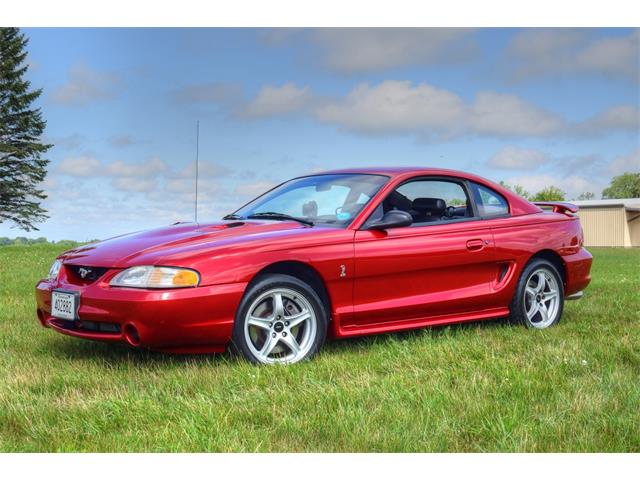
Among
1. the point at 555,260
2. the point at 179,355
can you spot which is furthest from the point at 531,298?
the point at 179,355

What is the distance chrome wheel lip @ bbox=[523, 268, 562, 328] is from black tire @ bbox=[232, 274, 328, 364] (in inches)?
101

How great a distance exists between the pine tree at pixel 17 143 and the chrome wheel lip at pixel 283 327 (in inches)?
1590

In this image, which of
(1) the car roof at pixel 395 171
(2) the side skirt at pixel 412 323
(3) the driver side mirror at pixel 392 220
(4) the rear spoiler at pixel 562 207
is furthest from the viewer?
(4) the rear spoiler at pixel 562 207

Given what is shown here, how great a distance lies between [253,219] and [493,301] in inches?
93.3

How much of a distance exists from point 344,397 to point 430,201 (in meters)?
3.08

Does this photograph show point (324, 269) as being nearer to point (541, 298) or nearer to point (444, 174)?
point (444, 174)

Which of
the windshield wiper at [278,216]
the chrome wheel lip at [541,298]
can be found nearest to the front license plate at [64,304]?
the windshield wiper at [278,216]

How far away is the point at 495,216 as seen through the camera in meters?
7.69

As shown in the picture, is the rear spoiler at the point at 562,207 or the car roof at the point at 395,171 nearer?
the car roof at the point at 395,171

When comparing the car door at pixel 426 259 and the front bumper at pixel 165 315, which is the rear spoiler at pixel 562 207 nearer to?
the car door at pixel 426 259

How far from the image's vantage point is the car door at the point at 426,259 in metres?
6.47

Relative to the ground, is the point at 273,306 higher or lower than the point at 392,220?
lower

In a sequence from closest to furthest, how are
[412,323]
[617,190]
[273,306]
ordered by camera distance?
[273,306] → [412,323] → [617,190]

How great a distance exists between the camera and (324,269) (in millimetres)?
6176
